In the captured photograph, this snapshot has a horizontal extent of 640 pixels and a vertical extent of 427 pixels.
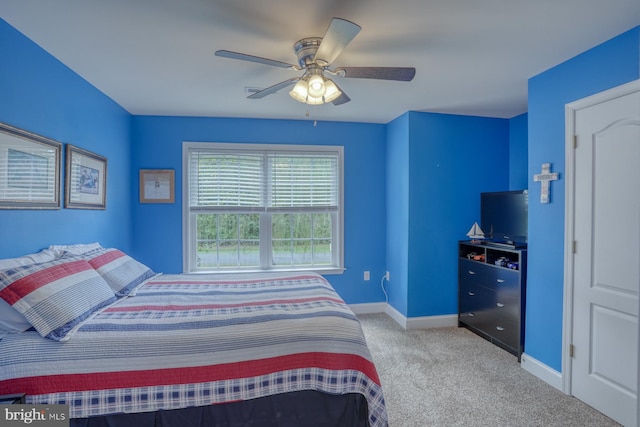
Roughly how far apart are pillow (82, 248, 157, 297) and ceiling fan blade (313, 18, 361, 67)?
1979 mm

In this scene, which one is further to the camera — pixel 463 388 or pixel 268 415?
pixel 463 388

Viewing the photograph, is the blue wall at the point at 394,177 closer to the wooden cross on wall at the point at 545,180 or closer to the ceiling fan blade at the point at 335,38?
the wooden cross on wall at the point at 545,180

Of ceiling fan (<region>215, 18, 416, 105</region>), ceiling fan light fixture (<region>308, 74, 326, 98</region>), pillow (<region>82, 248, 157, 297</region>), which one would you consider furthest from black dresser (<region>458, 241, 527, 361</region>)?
pillow (<region>82, 248, 157, 297</region>)

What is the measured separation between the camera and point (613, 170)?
6.76ft

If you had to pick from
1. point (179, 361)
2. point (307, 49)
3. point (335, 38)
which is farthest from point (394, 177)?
point (179, 361)

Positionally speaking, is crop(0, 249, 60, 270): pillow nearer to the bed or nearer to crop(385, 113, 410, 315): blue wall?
the bed

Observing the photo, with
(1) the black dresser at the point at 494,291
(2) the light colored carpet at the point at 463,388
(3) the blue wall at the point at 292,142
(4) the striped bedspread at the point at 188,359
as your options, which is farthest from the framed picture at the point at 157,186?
(1) the black dresser at the point at 494,291

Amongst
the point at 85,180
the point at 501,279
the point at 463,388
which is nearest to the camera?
the point at 463,388

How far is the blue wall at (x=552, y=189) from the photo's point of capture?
7.20 ft

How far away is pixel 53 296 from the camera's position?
5.22ft

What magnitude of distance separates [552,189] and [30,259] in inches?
144

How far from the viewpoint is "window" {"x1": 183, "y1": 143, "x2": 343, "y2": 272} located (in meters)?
3.80

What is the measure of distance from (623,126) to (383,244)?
259cm

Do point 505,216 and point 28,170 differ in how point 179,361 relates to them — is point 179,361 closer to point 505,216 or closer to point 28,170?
point 28,170
